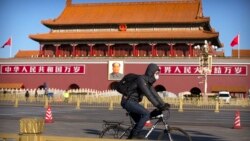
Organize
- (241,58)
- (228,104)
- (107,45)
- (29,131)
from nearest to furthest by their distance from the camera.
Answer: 1. (29,131)
2. (228,104)
3. (241,58)
4. (107,45)

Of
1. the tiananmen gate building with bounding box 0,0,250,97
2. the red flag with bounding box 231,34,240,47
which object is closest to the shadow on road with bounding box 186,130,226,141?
the tiananmen gate building with bounding box 0,0,250,97

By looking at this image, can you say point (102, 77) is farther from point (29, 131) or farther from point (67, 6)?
point (29, 131)

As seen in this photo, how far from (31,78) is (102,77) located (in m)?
8.36

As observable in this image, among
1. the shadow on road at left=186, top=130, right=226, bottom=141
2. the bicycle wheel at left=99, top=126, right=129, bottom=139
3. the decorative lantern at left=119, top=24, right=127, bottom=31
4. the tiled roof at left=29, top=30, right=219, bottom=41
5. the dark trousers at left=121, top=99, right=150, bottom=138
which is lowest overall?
the shadow on road at left=186, top=130, right=226, bottom=141

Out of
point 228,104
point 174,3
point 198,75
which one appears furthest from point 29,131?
point 174,3

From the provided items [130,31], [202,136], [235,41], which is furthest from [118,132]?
[130,31]

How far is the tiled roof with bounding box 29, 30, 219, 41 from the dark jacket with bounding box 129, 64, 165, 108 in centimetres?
4408

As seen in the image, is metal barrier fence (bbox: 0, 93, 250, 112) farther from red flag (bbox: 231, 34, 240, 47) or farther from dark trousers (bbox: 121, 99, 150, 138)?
dark trousers (bbox: 121, 99, 150, 138)

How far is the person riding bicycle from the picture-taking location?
29.0 feet

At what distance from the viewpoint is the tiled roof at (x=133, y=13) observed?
184 feet

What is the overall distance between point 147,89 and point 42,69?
1875 inches

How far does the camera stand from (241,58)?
50000 mm

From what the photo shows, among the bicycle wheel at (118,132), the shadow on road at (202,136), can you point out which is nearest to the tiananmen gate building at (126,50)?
the shadow on road at (202,136)

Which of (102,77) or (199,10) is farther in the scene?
(199,10)
